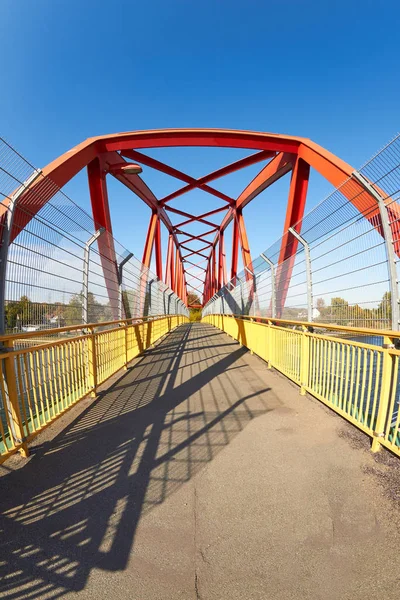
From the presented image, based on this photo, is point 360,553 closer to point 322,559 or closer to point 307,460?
point 322,559

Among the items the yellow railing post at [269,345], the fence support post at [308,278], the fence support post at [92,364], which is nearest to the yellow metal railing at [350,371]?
the yellow railing post at [269,345]

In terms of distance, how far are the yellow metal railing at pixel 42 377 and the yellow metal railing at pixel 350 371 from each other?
2.82 m

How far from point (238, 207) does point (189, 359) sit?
56.6 ft

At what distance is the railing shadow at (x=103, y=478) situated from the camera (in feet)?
5.01

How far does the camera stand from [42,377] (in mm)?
2961

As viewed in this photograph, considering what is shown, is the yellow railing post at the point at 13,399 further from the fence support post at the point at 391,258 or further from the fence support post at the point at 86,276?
the fence support post at the point at 391,258

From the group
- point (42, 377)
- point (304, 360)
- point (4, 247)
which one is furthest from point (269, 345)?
point (4, 247)

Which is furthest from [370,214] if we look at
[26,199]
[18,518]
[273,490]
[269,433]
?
[18,518]

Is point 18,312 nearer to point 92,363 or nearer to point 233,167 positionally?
point 92,363

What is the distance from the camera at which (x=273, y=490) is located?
6.82 feet

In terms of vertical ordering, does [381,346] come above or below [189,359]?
above

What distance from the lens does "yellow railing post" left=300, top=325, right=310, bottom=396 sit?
4.03 metres

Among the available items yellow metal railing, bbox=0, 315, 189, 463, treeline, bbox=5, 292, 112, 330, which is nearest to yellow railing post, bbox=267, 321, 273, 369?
yellow metal railing, bbox=0, 315, 189, 463

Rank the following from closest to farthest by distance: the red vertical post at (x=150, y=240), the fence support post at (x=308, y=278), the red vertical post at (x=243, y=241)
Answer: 1. the fence support post at (x=308, y=278)
2. the red vertical post at (x=150, y=240)
3. the red vertical post at (x=243, y=241)
